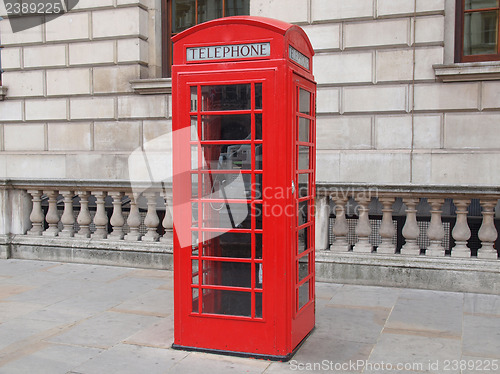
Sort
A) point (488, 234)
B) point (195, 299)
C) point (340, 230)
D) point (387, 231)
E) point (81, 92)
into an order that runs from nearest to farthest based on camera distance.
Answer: point (195, 299), point (488, 234), point (387, 231), point (340, 230), point (81, 92)

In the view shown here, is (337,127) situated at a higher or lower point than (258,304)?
higher

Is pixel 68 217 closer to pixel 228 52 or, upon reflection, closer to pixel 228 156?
pixel 228 156

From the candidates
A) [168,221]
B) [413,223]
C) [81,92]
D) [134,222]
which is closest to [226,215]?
[413,223]

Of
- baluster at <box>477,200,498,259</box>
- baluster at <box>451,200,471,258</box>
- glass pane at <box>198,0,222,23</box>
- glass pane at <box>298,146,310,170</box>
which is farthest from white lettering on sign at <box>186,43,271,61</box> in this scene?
glass pane at <box>198,0,222,23</box>

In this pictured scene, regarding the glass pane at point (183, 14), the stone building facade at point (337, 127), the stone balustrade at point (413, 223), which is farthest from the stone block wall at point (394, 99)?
the stone balustrade at point (413, 223)

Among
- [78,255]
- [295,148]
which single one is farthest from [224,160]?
[78,255]

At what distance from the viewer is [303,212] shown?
4410 millimetres

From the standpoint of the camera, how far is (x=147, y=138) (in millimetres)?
10500

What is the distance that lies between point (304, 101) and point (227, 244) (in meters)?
1.30

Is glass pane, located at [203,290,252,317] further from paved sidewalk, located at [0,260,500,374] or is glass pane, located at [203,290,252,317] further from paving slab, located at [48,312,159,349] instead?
paving slab, located at [48,312,159,349]

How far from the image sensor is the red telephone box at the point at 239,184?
3869 mm

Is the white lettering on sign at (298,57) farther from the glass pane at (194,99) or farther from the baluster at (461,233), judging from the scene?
the baluster at (461,233)

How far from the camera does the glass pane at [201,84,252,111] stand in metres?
3.90

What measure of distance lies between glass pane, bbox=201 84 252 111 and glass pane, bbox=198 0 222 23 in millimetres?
6807
